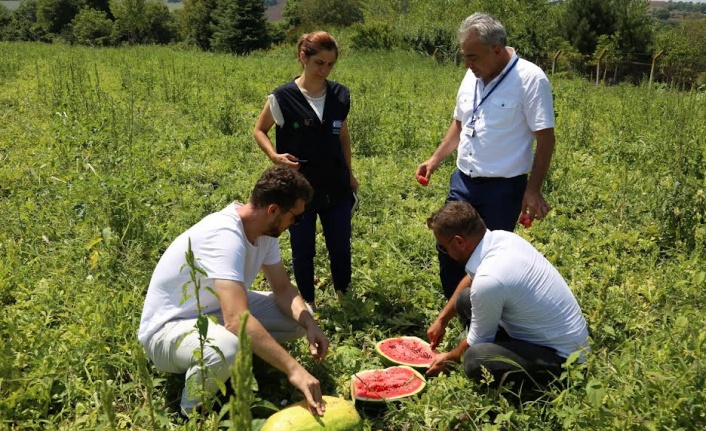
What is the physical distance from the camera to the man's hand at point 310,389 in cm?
255

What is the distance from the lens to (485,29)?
3.19m

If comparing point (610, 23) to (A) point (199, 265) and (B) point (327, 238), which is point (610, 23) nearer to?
(B) point (327, 238)

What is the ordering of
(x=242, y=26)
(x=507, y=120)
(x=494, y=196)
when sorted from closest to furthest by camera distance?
(x=507, y=120) < (x=494, y=196) < (x=242, y=26)

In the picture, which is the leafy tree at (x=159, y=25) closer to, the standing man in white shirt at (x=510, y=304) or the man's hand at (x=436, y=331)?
the man's hand at (x=436, y=331)

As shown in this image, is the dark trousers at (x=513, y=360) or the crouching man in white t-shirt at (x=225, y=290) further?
the dark trousers at (x=513, y=360)

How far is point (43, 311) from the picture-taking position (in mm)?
3727

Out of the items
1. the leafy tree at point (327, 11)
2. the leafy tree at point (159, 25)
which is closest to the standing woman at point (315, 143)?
the leafy tree at point (159, 25)

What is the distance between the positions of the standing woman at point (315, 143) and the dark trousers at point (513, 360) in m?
1.43

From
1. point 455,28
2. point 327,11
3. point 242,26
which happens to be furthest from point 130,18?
point 455,28

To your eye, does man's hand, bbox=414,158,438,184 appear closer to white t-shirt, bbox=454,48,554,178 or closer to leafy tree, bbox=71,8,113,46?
white t-shirt, bbox=454,48,554,178

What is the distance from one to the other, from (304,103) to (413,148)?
4.58 m

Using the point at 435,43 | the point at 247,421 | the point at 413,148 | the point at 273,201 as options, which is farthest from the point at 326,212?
the point at 435,43

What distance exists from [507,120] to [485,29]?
1.85 feet

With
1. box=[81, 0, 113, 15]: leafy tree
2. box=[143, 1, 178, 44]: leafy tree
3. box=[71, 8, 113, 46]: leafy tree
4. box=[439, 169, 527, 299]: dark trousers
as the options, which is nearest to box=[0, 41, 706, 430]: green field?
box=[439, 169, 527, 299]: dark trousers
